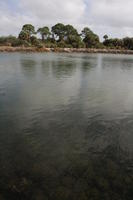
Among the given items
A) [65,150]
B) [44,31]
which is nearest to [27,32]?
[44,31]

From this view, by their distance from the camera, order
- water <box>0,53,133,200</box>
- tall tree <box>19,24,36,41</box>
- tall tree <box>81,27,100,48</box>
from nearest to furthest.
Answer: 1. water <box>0,53,133,200</box>
2. tall tree <box>19,24,36,41</box>
3. tall tree <box>81,27,100,48</box>

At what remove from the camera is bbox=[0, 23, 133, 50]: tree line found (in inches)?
4429

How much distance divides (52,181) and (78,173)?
1.04m

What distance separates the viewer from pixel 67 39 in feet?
412

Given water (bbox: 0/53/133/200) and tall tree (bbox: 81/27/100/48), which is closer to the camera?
water (bbox: 0/53/133/200)

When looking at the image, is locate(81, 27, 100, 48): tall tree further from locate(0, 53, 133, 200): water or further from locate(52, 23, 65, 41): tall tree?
locate(0, 53, 133, 200): water

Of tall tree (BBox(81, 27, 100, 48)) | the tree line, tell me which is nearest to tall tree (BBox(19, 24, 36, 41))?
the tree line

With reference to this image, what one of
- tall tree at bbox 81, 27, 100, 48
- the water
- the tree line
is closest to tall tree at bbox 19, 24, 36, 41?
the tree line

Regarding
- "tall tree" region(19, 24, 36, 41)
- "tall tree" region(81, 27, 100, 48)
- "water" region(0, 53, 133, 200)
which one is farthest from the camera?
"tall tree" region(81, 27, 100, 48)

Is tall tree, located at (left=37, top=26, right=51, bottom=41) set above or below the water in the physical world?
above

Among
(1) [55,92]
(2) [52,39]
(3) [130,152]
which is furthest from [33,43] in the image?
(3) [130,152]

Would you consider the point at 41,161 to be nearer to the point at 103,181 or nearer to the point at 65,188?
the point at 65,188

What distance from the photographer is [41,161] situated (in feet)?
23.6

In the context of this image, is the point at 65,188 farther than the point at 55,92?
No
